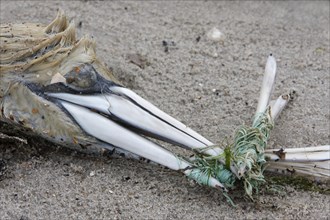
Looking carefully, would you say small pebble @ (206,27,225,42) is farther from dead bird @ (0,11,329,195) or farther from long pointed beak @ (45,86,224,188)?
long pointed beak @ (45,86,224,188)

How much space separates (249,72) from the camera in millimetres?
3420

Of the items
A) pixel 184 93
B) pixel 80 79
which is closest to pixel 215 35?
pixel 184 93

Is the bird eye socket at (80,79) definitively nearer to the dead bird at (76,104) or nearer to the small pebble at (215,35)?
the dead bird at (76,104)

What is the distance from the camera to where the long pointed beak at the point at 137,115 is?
8.62 ft

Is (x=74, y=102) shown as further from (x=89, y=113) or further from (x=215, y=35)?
(x=215, y=35)

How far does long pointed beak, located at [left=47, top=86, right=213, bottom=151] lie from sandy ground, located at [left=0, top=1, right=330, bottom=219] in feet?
0.57

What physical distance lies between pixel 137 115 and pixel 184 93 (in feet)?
2.07

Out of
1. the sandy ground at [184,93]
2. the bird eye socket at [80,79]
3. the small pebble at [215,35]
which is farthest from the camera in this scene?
the small pebble at [215,35]

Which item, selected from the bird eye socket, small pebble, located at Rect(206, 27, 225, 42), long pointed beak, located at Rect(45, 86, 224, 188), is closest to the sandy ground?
small pebble, located at Rect(206, 27, 225, 42)

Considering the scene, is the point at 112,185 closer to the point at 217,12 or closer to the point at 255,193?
the point at 255,193

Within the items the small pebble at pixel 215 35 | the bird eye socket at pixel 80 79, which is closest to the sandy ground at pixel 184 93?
the small pebble at pixel 215 35

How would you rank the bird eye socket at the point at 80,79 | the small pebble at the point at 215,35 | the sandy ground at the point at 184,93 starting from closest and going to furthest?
the sandy ground at the point at 184,93 → the bird eye socket at the point at 80,79 → the small pebble at the point at 215,35

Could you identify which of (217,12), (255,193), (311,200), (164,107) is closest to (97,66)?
(164,107)

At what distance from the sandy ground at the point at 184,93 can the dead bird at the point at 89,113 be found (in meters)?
0.11
